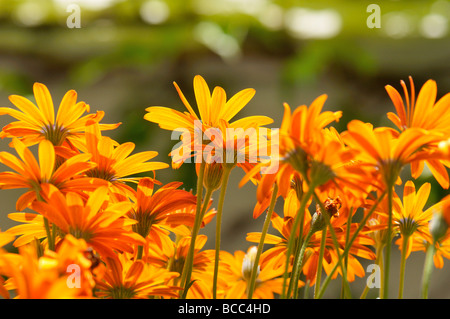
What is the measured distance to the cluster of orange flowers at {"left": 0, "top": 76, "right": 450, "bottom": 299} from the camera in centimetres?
16

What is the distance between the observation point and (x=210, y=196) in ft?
0.69

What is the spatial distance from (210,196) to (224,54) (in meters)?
1.10

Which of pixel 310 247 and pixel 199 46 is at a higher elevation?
pixel 199 46

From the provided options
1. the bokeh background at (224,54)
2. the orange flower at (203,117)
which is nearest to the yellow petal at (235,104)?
the orange flower at (203,117)

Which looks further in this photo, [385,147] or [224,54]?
[224,54]

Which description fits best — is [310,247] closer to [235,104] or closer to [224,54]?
[235,104]

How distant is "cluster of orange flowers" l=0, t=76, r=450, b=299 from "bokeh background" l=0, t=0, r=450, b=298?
1.05 m

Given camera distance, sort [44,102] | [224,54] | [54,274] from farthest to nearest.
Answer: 1. [224,54]
2. [44,102]
3. [54,274]

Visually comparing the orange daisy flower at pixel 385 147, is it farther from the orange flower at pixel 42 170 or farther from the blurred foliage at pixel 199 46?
the blurred foliage at pixel 199 46

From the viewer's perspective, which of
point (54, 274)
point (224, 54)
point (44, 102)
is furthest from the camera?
point (224, 54)

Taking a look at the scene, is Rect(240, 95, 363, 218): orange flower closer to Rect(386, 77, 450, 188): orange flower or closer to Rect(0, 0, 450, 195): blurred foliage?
Rect(386, 77, 450, 188): orange flower

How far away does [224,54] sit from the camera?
1.28 metres

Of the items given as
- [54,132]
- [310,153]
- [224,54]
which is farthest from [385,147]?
[224,54]

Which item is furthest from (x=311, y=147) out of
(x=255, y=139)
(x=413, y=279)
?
(x=413, y=279)
